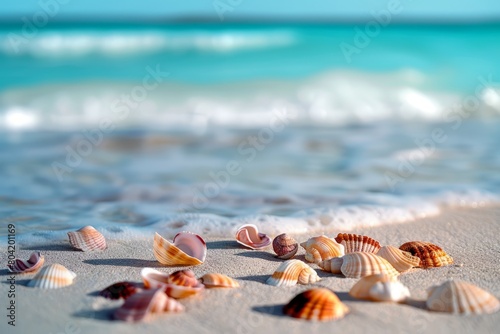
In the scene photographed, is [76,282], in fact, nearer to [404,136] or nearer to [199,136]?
[199,136]

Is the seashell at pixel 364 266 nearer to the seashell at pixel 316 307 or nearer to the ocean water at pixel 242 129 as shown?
the seashell at pixel 316 307

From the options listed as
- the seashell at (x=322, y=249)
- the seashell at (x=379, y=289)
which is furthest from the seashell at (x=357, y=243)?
the seashell at (x=379, y=289)

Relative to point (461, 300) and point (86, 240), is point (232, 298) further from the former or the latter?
point (86, 240)

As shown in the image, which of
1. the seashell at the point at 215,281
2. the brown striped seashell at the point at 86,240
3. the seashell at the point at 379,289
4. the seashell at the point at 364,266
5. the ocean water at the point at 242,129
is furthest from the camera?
the ocean water at the point at 242,129

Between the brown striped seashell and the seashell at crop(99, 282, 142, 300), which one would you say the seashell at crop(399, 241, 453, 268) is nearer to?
the seashell at crop(99, 282, 142, 300)

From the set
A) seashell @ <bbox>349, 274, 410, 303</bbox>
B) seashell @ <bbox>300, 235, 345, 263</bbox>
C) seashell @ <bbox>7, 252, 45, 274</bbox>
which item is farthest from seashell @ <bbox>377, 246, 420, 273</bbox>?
seashell @ <bbox>7, 252, 45, 274</bbox>

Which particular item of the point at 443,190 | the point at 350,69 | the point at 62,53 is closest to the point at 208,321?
the point at 443,190

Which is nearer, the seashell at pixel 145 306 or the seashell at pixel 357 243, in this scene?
the seashell at pixel 145 306
